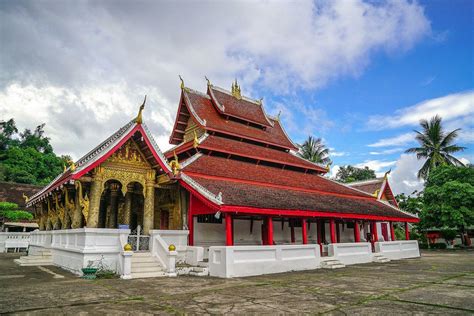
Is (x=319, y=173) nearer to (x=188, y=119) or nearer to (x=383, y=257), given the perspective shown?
(x=383, y=257)

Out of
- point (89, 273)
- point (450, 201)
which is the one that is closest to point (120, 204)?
point (89, 273)

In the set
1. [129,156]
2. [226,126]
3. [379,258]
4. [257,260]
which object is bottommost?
[379,258]

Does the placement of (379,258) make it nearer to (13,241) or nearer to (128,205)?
(128,205)

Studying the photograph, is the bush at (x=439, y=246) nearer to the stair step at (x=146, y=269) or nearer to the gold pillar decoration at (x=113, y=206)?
the stair step at (x=146, y=269)

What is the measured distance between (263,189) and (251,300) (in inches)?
335

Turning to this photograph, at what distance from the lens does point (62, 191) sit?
1405cm

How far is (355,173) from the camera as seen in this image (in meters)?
53.4

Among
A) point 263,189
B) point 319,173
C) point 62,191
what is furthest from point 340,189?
point 62,191

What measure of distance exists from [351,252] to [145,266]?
9791mm

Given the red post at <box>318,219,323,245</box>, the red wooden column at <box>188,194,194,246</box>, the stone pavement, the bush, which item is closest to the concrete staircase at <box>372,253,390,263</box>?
the red post at <box>318,219,323,245</box>

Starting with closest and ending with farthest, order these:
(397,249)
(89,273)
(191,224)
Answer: (89,273)
(191,224)
(397,249)

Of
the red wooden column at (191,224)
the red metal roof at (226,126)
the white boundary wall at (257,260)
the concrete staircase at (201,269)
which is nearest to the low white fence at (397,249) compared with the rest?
the white boundary wall at (257,260)

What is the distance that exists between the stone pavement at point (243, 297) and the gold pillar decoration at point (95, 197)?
7.55 ft

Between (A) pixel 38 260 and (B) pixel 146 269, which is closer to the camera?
(B) pixel 146 269
